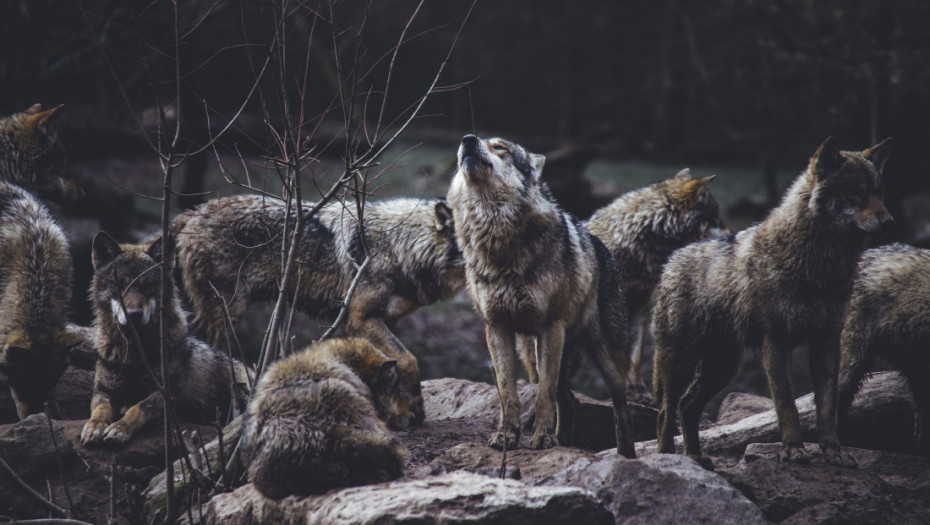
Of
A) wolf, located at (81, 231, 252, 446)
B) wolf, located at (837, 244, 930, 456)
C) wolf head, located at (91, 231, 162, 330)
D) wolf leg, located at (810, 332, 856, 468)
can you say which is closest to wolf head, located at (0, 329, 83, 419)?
wolf, located at (81, 231, 252, 446)

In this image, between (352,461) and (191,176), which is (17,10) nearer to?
(191,176)

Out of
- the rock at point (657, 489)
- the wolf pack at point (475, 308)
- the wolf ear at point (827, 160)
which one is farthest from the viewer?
the wolf ear at point (827, 160)

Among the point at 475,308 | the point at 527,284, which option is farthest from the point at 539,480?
the point at 475,308

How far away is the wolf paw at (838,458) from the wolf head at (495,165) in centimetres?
296

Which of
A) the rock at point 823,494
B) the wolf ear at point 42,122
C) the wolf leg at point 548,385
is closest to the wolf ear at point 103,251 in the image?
the wolf ear at point 42,122

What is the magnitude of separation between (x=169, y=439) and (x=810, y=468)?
422cm

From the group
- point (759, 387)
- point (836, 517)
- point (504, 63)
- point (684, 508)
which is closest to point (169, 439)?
point (684, 508)

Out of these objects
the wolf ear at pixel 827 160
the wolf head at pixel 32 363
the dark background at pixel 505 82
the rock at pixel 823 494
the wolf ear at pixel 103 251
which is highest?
the dark background at pixel 505 82

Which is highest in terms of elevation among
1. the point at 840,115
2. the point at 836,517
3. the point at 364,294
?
the point at 840,115

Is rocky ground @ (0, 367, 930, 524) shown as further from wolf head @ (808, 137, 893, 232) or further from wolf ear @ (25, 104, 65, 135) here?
wolf ear @ (25, 104, 65, 135)

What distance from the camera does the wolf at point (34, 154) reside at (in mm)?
7527

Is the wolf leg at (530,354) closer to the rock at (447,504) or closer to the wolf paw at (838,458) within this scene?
the wolf paw at (838,458)

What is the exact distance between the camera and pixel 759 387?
40.8 ft

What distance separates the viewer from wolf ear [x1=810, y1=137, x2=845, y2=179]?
527 centimetres
